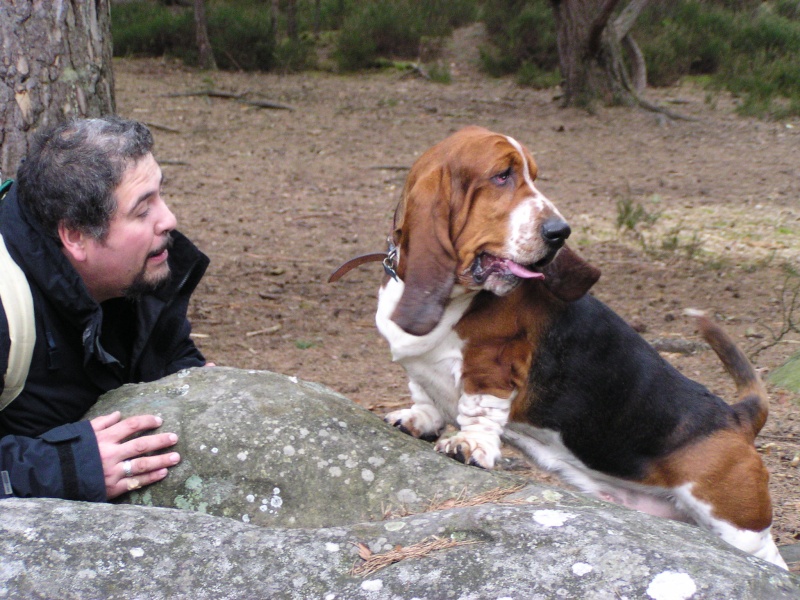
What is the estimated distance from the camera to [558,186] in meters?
10.1

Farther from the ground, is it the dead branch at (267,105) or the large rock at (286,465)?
the large rock at (286,465)

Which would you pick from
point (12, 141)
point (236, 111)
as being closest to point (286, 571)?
point (12, 141)

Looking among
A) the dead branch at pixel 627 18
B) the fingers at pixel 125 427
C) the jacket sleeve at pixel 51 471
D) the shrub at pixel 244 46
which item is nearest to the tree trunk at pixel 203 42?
the shrub at pixel 244 46

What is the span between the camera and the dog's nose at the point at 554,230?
2.84 meters

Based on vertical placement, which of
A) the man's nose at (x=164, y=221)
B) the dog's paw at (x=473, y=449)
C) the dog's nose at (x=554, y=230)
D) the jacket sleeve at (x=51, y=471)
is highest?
the dog's nose at (x=554, y=230)

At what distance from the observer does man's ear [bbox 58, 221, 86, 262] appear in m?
2.96

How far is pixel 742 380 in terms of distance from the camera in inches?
140

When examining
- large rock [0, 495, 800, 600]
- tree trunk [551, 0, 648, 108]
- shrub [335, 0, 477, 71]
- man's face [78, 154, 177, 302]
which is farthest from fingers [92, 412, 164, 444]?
shrub [335, 0, 477, 71]

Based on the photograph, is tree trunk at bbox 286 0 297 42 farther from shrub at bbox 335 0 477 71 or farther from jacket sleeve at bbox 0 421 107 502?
jacket sleeve at bbox 0 421 107 502

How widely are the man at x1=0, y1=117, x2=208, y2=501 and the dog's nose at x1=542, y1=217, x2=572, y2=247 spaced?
1304 mm

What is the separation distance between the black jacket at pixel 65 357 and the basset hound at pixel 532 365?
2.90 feet

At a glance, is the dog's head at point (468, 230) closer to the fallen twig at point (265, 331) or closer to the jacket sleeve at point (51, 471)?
the jacket sleeve at point (51, 471)

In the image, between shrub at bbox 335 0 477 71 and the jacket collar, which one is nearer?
the jacket collar

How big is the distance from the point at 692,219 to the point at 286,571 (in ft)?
25.5
